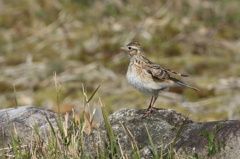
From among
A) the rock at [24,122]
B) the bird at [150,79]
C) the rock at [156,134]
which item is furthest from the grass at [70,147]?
the bird at [150,79]

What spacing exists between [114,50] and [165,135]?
8715 mm

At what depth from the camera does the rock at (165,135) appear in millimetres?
5238

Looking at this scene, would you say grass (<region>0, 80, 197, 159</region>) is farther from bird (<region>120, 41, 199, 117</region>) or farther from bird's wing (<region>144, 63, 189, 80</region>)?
bird's wing (<region>144, 63, 189, 80</region>)

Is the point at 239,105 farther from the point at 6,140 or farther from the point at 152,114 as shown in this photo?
the point at 6,140

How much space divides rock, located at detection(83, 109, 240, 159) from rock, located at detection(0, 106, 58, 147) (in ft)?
2.72

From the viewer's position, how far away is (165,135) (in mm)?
5840

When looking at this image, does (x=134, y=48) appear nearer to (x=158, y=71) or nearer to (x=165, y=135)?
(x=158, y=71)

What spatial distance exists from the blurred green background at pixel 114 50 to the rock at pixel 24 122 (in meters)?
3.85

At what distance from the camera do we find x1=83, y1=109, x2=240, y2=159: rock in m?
5.24

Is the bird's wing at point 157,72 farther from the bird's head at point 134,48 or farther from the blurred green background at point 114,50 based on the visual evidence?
the blurred green background at point 114,50

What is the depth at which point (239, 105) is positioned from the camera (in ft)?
35.5

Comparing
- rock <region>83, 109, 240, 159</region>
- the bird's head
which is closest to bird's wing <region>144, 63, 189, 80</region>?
the bird's head

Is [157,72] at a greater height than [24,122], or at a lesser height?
greater

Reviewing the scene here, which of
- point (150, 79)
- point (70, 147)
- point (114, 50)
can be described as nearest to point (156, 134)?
point (70, 147)
